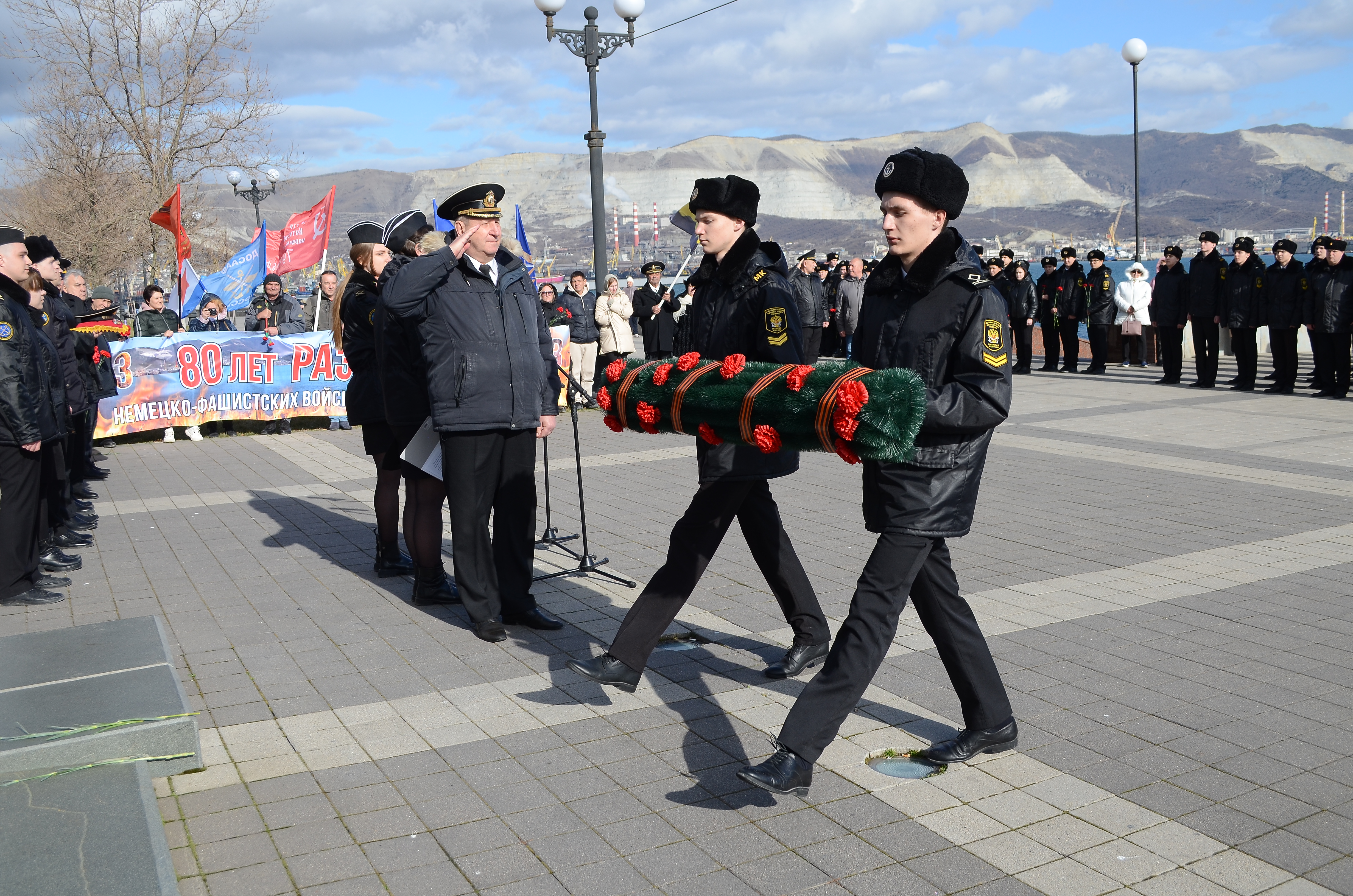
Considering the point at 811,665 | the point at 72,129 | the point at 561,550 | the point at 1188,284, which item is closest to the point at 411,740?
the point at 811,665

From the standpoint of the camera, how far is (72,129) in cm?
3041

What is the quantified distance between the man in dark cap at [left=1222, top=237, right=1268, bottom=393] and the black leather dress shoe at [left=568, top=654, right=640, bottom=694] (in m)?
14.1

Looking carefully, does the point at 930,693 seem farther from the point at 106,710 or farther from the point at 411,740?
the point at 106,710

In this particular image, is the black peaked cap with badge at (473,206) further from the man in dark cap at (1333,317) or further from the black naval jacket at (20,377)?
the man in dark cap at (1333,317)

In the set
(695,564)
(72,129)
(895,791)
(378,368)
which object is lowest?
(895,791)

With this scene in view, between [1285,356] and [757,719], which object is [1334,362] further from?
[757,719]

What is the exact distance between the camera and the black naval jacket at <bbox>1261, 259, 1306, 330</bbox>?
15.2 meters

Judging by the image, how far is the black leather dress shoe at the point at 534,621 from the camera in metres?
5.85

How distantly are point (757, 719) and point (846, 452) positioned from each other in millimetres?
1563

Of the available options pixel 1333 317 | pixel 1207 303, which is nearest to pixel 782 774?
pixel 1333 317

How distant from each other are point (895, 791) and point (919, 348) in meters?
1.49

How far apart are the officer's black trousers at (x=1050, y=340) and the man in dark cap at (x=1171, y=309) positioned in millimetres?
2655

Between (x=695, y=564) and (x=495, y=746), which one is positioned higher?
(x=695, y=564)

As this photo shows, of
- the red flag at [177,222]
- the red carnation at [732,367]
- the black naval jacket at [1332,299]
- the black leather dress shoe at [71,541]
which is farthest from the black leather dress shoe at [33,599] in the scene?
the black naval jacket at [1332,299]
